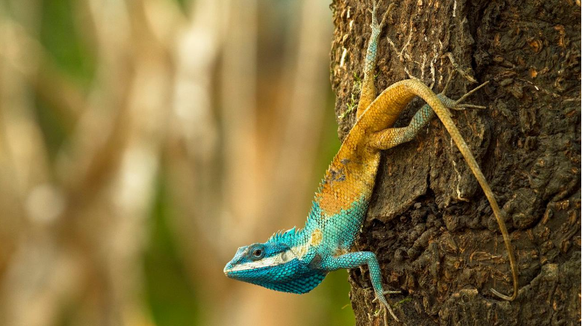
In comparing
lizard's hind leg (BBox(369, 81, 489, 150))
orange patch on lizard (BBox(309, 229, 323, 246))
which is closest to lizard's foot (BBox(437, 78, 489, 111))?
lizard's hind leg (BBox(369, 81, 489, 150))

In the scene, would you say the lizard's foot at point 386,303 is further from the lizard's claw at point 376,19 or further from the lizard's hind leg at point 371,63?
the lizard's claw at point 376,19

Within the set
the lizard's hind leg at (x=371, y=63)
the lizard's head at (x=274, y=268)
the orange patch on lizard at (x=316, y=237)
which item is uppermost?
the lizard's hind leg at (x=371, y=63)

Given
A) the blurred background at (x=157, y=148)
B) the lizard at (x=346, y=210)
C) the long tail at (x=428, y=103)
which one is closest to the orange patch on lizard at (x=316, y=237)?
the lizard at (x=346, y=210)

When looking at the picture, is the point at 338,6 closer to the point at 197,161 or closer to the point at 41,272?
the point at 197,161

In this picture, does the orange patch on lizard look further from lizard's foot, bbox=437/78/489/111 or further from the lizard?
lizard's foot, bbox=437/78/489/111

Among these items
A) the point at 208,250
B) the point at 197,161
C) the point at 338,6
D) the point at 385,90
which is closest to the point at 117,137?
the point at 197,161

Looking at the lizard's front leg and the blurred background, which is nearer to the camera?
the lizard's front leg

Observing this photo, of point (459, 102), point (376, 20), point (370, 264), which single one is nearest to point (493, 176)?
point (459, 102)
